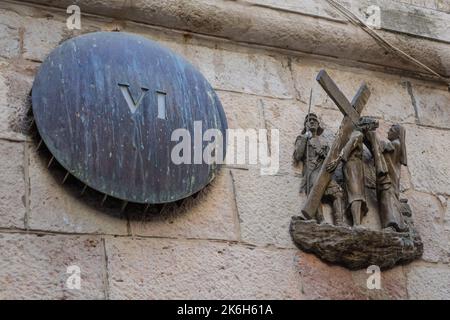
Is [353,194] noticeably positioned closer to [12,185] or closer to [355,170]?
[355,170]

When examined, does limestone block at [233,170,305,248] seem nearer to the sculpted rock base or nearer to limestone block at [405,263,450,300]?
the sculpted rock base

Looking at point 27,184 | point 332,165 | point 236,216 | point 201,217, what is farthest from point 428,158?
point 27,184

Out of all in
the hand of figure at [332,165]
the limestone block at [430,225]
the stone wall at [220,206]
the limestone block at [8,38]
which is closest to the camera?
the stone wall at [220,206]

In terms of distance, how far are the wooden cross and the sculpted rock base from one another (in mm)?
57

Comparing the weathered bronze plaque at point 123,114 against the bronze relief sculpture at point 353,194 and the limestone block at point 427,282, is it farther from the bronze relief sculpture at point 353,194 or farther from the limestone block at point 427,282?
the limestone block at point 427,282

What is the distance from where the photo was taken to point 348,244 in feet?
9.59

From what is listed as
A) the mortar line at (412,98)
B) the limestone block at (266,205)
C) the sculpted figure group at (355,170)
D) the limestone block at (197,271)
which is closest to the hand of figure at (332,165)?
the sculpted figure group at (355,170)

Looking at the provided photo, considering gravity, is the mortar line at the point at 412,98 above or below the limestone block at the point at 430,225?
above

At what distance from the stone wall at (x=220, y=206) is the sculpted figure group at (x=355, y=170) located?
0.21 ft

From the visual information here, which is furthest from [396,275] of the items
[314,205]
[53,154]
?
[53,154]

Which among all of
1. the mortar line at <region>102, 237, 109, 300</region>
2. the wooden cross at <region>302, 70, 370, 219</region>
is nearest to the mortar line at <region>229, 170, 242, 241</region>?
the wooden cross at <region>302, 70, 370, 219</region>

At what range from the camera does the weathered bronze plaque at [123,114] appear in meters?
2.70

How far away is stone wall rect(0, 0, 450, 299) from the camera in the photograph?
2.62 m

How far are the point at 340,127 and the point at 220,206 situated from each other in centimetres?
52
